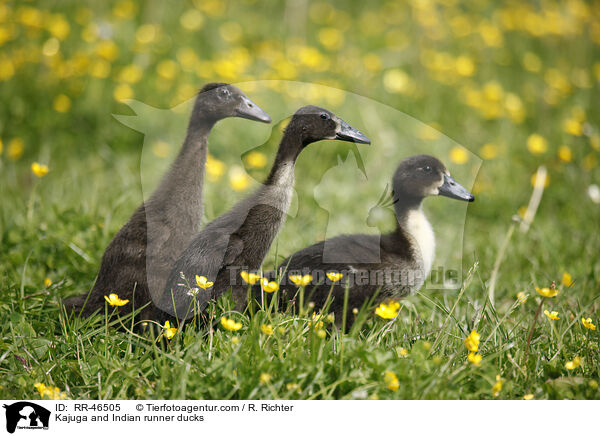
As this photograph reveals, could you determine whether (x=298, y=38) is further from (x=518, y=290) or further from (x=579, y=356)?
(x=579, y=356)

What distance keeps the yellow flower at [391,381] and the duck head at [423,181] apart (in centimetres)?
115

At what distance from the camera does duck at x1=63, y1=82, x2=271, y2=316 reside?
3.06m

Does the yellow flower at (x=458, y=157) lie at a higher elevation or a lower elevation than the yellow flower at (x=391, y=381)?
higher

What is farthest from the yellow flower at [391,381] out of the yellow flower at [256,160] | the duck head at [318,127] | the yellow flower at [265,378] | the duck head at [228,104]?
the yellow flower at [256,160]

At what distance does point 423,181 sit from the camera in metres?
3.39

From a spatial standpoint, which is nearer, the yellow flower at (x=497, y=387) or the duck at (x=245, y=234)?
the yellow flower at (x=497, y=387)

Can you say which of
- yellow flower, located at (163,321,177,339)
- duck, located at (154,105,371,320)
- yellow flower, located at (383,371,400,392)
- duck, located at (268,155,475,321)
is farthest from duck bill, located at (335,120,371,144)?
yellow flower, located at (163,321,177,339)

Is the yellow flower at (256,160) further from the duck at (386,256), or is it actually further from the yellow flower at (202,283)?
the yellow flower at (202,283)

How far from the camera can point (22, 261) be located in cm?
387

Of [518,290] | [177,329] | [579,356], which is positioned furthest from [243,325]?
[518,290]

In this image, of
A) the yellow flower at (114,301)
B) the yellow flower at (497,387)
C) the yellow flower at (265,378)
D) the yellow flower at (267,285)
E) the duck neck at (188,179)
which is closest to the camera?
the yellow flower at (265,378)

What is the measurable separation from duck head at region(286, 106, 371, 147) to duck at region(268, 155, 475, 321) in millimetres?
519
